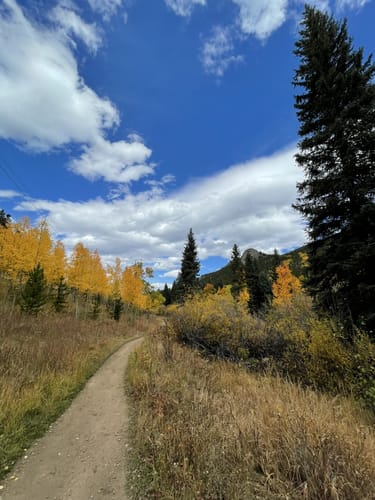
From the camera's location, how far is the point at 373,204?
655 centimetres

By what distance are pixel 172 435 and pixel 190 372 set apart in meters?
3.41

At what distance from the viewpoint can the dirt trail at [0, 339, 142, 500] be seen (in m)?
2.67

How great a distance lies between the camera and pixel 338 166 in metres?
7.69

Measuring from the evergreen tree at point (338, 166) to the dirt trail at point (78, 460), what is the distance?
21.9 ft

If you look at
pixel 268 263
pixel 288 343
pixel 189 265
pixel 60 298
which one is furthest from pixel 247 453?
pixel 268 263

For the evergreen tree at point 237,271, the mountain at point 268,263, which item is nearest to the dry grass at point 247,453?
the mountain at point 268,263

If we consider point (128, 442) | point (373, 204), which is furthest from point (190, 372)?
point (373, 204)

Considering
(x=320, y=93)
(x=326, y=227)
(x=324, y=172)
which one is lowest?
(x=326, y=227)

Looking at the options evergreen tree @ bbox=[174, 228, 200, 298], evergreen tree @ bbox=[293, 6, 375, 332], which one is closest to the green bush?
evergreen tree @ bbox=[293, 6, 375, 332]

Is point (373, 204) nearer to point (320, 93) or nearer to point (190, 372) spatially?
point (320, 93)

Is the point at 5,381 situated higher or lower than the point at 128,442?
higher

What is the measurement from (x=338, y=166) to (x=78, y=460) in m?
10.1

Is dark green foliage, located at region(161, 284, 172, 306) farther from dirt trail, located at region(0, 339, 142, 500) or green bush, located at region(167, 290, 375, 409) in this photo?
dirt trail, located at region(0, 339, 142, 500)

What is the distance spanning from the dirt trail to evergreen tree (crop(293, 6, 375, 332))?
21.9ft
